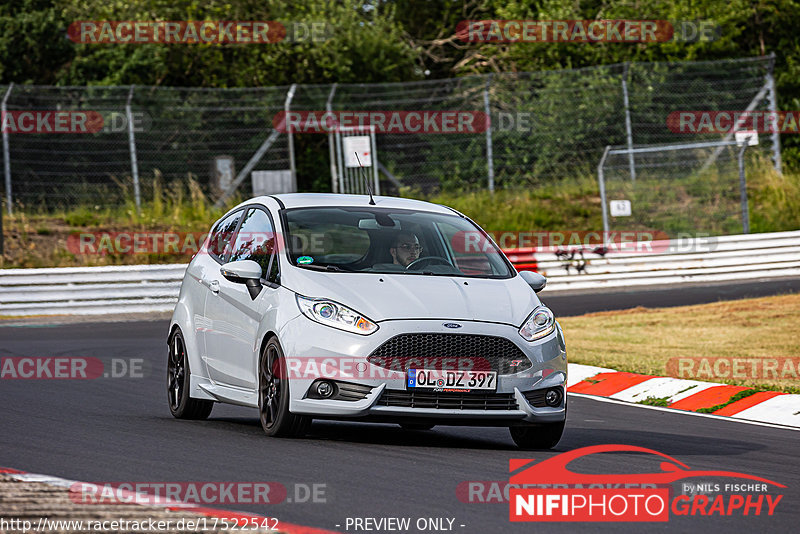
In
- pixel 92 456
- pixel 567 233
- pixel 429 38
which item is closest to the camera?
pixel 92 456

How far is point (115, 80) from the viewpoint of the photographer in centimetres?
3047

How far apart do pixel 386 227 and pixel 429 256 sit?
0.38 meters

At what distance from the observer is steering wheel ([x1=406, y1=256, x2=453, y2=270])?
9008 millimetres

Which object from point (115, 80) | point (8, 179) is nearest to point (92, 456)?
point (8, 179)

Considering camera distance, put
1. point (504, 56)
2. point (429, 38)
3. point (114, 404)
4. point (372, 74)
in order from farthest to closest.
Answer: point (429, 38), point (504, 56), point (372, 74), point (114, 404)

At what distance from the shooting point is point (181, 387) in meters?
9.91

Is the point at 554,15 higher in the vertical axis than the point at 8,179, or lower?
higher

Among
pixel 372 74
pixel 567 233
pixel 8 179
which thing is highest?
pixel 372 74

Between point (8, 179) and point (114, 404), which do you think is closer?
point (114, 404)

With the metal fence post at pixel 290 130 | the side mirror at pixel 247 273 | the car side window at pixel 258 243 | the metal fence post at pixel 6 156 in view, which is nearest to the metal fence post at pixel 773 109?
the metal fence post at pixel 290 130

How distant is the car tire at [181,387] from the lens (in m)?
9.79

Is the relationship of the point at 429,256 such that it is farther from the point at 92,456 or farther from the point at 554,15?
the point at 554,15

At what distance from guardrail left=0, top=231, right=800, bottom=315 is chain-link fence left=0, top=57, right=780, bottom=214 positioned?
232 centimetres

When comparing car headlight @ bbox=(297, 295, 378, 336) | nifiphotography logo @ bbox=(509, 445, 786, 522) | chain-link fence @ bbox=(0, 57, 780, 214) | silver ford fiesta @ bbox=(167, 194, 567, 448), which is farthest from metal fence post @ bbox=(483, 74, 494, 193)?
nifiphotography logo @ bbox=(509, 445, 786, 522)
